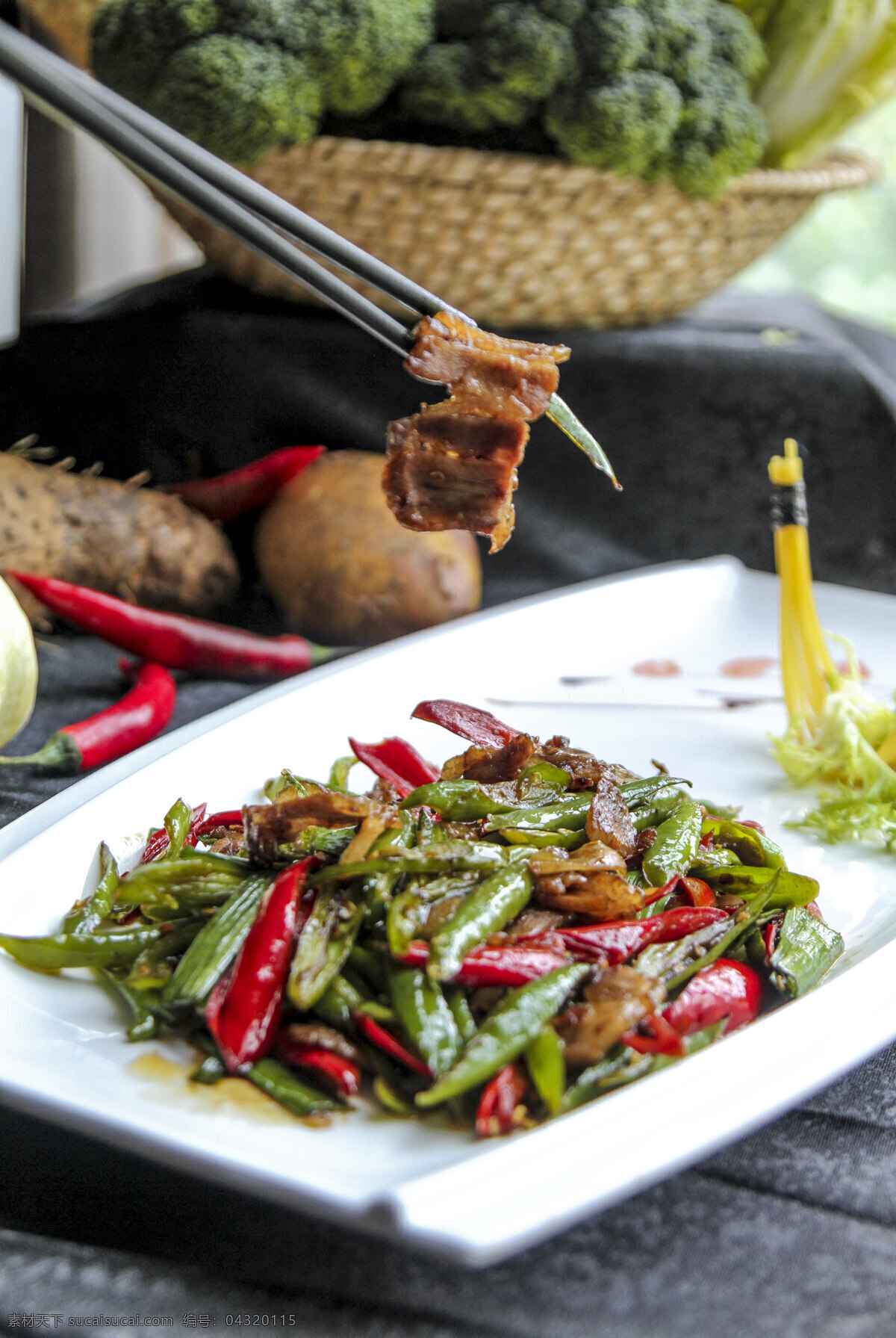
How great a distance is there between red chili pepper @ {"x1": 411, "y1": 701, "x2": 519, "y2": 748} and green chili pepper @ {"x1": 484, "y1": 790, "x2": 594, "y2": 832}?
0.78ft

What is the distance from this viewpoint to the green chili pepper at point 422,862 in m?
1.21

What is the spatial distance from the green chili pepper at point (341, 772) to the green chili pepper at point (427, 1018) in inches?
22.6

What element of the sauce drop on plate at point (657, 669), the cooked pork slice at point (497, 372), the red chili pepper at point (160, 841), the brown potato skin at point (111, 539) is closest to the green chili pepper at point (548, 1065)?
the red chili pepper at point (160, 841)

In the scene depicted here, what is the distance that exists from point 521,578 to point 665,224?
3.34 feet

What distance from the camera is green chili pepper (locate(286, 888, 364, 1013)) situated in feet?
3.65

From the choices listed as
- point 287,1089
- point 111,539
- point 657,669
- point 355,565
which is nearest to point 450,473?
point 287,1089

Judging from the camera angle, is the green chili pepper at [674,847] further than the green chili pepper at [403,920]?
Yes

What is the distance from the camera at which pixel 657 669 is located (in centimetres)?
249

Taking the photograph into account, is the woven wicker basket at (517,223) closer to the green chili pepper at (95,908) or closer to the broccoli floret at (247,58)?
the broccoli floret at (247,58)

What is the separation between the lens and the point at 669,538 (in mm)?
3330

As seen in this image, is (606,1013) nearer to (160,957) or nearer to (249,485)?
(160,957)

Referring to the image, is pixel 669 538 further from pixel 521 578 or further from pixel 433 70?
pixel 433 70

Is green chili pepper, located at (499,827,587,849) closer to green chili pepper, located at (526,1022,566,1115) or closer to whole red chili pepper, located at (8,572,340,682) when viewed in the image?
green chili pepper, located at (526,1022,566,1115)

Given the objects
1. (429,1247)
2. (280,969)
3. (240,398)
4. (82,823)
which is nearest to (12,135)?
(240,398)
